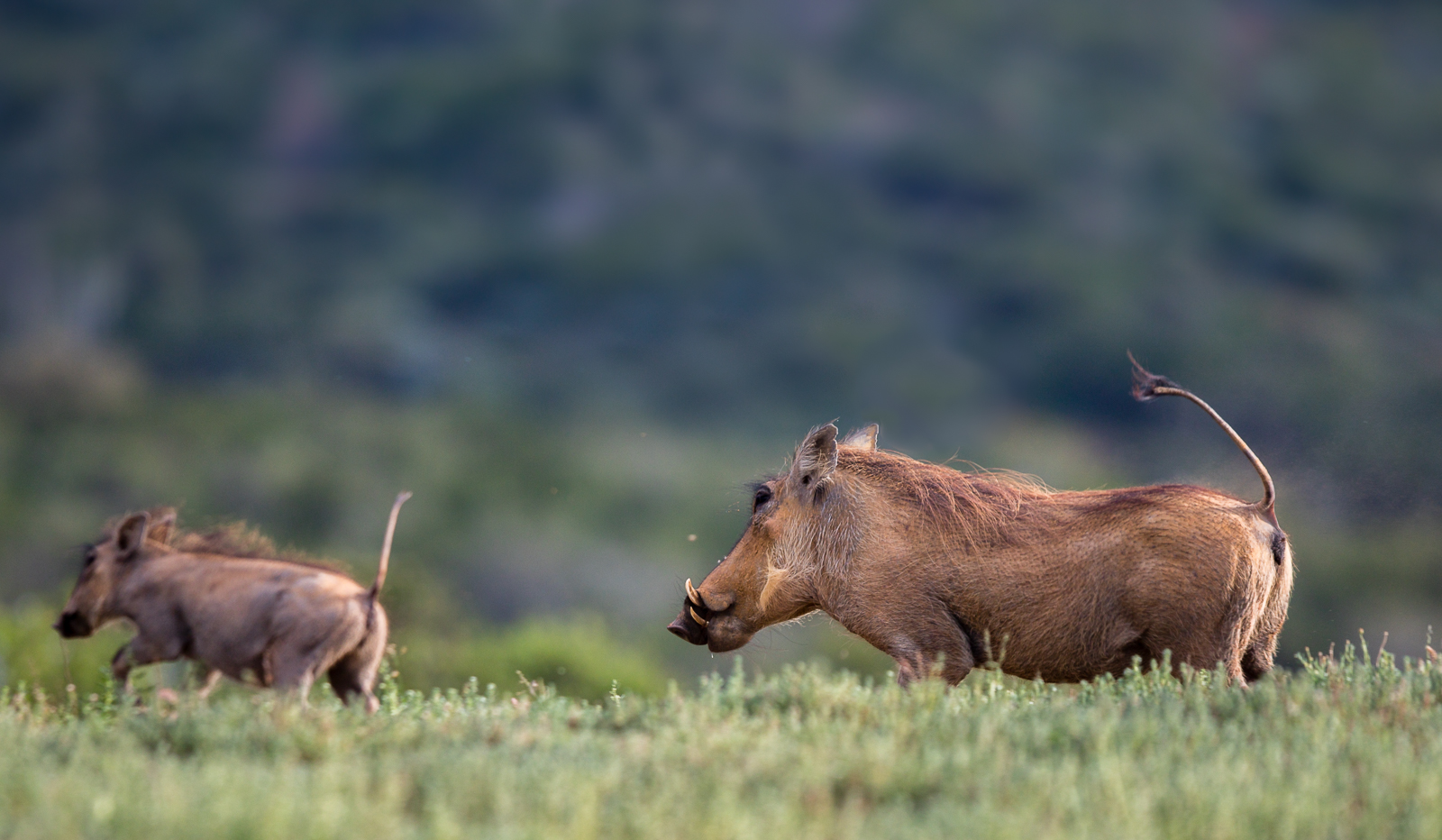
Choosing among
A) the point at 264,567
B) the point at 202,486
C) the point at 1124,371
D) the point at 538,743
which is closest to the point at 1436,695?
the point at 538,743

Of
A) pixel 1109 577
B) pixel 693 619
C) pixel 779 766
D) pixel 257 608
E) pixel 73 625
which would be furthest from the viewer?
pixel 693 619

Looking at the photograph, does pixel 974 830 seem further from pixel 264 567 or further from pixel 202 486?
pixel 202 486

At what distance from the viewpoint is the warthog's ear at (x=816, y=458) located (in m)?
7.16

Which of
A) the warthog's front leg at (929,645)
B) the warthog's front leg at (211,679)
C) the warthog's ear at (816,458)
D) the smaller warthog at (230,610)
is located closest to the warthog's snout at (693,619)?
the warthog's ear at (816,458)

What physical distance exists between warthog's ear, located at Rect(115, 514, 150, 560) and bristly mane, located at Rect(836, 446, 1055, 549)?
134 inches

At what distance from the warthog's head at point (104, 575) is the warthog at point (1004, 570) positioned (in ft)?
8.71

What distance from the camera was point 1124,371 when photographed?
44219mm

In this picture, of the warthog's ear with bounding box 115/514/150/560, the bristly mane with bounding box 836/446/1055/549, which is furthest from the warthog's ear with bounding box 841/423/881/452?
the warthog's ear with bounding box 115/514/150/560

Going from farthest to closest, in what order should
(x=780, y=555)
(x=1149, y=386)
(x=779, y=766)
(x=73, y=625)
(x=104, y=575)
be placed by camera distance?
1. (x=780, y=555)
2. (x=73, y=625)
3. (x=104, y=575)
4. (x=1149, y=386)
5. (x=779, y=766)

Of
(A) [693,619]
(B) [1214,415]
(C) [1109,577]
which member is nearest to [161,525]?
(A) [693,619]

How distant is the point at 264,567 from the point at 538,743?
212 cm

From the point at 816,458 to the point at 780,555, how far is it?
520mm

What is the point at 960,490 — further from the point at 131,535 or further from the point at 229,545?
the point at 131,535

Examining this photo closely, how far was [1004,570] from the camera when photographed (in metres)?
6.48
